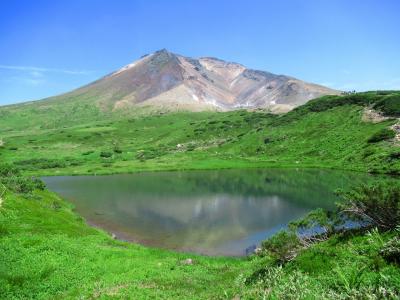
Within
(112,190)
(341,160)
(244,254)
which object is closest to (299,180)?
(341,160)

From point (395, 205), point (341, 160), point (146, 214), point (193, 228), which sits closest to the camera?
point (395, 205)

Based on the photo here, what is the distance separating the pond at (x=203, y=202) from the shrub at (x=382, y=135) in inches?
1364

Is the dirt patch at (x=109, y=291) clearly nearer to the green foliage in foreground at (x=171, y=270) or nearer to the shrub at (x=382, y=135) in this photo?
the green foliage in foreground at (x=171, y=270)

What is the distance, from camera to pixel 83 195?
12181 cm

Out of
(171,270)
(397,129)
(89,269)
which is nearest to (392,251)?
(171,270)

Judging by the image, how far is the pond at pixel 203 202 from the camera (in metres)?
71.9

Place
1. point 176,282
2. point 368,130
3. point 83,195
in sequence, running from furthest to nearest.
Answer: point 368,130, point 83,195, point 176,282

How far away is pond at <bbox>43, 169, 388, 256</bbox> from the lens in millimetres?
71875

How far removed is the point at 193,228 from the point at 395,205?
55245mm

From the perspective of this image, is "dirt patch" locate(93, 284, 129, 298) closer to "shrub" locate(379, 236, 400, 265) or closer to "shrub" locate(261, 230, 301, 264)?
"shrub" locate(261, 230, 301, 264)

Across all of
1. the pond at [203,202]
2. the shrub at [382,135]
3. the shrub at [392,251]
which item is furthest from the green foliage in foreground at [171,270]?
the shrub at [382,135]

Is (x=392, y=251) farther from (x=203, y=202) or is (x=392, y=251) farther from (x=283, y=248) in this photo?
(x=203, y=202)

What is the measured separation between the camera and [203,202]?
4230 inches

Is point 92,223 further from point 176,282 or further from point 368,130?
point 368,130
